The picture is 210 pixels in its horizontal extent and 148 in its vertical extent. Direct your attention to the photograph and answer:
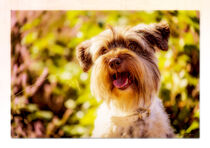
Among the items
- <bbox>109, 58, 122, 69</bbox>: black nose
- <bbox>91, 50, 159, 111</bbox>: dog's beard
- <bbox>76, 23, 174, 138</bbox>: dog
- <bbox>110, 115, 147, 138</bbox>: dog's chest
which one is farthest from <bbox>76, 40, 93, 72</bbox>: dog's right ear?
<bbox>110, 115, 147, 138</bbox>: dog's chest

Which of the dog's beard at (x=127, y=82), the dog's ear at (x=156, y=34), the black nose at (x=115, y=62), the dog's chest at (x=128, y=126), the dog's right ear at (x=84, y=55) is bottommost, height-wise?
the dog's chest at (x=128, y=126)

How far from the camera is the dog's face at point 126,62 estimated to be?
2.26 meters

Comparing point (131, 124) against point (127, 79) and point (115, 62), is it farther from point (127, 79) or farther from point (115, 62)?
point (115, 62)

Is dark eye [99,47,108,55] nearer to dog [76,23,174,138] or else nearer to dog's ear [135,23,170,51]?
dog [76,23,174,138]

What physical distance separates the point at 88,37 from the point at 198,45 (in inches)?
38.4

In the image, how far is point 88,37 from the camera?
8.20ft

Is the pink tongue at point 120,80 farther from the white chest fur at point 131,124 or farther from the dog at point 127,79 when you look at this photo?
the white chest fur at point 131,124

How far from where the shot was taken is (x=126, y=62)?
2.24 meters

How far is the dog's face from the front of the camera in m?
2.26

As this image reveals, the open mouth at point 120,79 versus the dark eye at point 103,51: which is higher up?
the dark eye at point 103,51

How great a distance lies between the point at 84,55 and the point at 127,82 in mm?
437

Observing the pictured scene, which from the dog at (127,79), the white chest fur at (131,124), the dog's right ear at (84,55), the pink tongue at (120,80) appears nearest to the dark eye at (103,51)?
the dog at (127,79)
